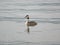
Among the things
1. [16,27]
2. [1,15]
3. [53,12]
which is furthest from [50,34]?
[1,15]

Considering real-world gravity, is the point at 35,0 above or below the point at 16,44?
above

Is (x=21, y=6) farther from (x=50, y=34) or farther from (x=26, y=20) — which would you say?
(x=50, y=34)

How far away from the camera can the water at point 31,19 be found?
1.33 meters

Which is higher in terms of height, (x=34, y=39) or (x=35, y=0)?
(x=35, y=0)

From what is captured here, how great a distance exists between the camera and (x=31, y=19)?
1341 millimetres

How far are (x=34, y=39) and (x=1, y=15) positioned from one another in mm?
389

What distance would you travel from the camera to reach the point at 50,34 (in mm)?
1374

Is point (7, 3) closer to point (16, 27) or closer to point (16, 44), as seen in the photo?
point (16, 27)

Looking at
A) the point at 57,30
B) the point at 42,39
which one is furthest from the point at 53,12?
the point at 42,39

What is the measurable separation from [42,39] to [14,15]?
354 millimetres

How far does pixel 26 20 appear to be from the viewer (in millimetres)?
1333

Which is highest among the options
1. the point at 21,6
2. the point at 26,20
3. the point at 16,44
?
the point at 21,6

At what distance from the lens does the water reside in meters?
1.33

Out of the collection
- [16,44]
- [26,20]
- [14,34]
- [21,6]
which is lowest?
[16,44]
